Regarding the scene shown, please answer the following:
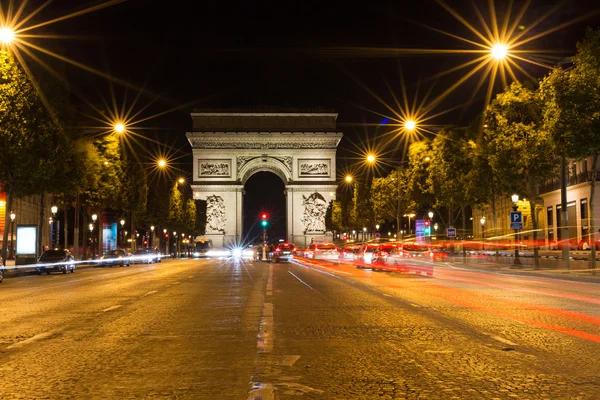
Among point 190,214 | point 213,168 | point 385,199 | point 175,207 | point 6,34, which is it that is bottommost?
point 190,214

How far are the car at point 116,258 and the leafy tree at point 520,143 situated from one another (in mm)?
30385

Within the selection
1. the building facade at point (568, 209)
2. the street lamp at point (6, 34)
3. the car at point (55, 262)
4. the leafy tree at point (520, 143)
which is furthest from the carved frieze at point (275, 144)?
the street lamp at point (6, 34)

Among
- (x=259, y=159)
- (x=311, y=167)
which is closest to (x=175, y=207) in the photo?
(x=259, y=159)

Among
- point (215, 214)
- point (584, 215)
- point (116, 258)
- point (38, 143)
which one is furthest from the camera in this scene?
point (215, 214)

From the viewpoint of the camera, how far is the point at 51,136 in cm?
4122

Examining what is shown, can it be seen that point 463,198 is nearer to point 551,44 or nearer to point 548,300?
point 551,44

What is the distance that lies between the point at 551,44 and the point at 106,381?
44135 mm

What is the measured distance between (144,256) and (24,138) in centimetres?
2965

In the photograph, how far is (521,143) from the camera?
119 feet

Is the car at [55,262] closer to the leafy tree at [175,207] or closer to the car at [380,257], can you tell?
the car at [380,257]

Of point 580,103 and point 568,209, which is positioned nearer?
point 580,103

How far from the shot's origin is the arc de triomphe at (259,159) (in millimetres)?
105188

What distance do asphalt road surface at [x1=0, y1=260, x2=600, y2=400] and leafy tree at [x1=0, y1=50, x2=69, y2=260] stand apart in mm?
24816

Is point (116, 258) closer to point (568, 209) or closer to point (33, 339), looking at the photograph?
point (568, 209)
